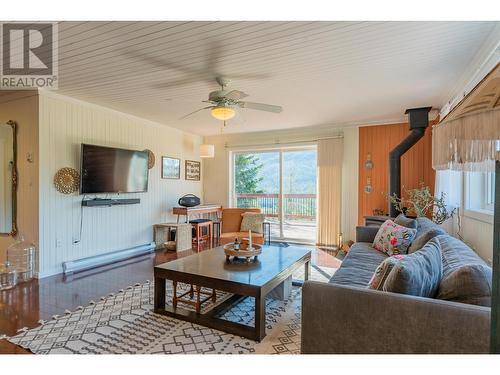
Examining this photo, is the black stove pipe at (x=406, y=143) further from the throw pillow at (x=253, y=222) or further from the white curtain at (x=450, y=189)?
the throw pillow at (x=253, y=222)

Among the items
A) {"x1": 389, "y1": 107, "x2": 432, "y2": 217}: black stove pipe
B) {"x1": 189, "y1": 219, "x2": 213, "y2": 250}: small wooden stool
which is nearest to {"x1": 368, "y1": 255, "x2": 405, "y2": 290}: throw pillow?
{"x1": 389, "y1": 107, "x2": 432, "y2": 217}: black stove pipe

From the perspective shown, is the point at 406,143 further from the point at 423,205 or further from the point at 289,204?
the point at 289,204

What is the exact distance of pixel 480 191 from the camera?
3.00 metres

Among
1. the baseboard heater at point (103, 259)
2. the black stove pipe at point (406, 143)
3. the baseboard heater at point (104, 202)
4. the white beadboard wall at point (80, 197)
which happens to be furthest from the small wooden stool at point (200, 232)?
the black stove pipe at point (406, 143)

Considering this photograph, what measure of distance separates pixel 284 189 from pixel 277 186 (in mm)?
173

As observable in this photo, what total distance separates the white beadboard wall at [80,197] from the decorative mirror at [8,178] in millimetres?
501

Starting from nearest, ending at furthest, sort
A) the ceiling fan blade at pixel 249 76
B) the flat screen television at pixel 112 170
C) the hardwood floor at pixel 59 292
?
the hardwood floor at pixel 59 292 → the ceiling fan blade at pixel 249 76 → the flat screen television at pixel 112 170

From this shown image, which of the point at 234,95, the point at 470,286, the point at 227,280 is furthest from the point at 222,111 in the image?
the point at 470,286

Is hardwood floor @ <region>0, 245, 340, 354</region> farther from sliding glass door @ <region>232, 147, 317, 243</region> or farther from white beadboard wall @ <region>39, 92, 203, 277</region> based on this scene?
sliding glass door @ <region>232, 147, 317, 243</region>

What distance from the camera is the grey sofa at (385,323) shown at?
3.89 ft

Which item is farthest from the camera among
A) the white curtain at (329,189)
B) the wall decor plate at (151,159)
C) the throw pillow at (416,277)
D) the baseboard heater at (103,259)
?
the white curtain at (329,189)

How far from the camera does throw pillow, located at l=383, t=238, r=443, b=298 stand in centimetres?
136
